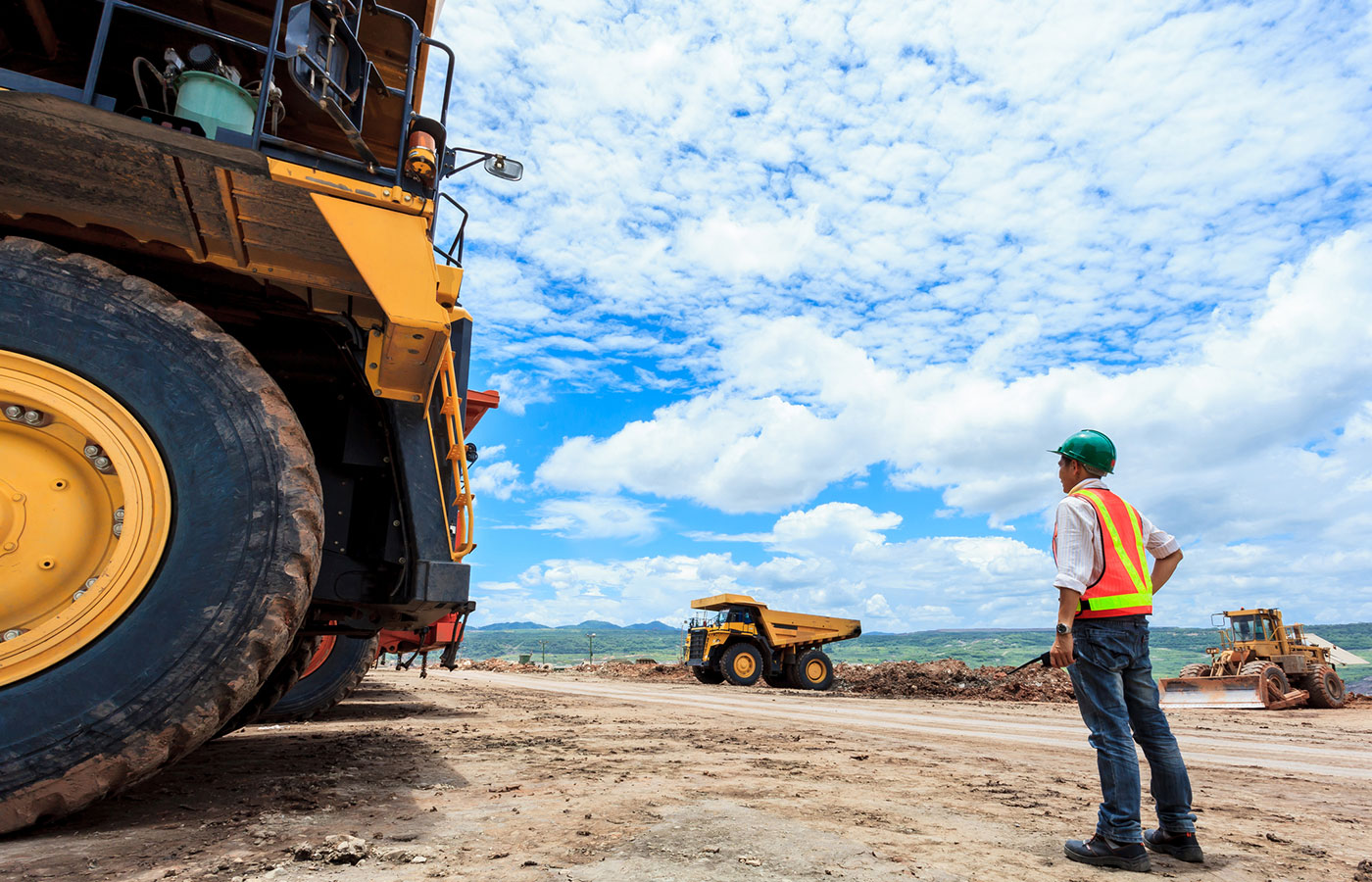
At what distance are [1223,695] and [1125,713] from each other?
1761 cm

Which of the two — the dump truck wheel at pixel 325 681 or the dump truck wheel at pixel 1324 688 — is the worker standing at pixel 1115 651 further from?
the dump truck wheel at pixel 1324 688

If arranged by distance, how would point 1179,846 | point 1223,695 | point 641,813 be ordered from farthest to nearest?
point 1223,695, point 641,813, point 1179,846

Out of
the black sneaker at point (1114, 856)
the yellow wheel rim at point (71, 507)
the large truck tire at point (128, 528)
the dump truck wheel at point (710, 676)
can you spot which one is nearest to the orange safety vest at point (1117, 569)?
the black sneaker at point (1114, 856)

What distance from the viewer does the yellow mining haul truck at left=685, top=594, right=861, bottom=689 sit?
22.3 m

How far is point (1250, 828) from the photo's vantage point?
3.39m

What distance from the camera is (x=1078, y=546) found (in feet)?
10.1

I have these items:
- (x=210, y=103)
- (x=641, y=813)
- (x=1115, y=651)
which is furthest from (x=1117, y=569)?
(x=210, y=103)

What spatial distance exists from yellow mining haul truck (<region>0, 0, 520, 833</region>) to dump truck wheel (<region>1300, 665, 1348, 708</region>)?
2251 centimetres

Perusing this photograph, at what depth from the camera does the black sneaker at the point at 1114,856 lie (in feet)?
8.80

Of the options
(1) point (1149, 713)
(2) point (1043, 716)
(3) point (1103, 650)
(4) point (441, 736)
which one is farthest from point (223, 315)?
(2) point (1043, 716)

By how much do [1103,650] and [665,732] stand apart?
4907 millimetres

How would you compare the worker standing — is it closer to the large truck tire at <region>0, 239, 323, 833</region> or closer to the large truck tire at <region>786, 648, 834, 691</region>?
the large truck tire at <region>0, 239, 323, 833</region>

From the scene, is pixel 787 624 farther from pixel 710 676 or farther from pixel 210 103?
pixel 210 103

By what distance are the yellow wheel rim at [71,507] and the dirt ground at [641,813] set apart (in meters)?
0.71
